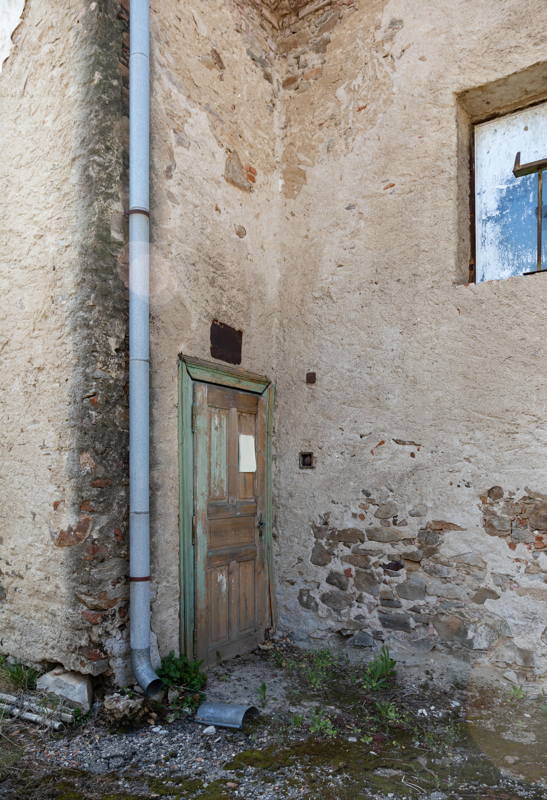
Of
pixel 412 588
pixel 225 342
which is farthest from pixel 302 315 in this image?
pixel 412 588

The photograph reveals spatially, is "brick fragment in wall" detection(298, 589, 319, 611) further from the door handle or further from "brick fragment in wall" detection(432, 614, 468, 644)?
"brick fragment in wall" detection(432, 614, 468, 644)

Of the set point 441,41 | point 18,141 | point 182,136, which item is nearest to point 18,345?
point 18,141

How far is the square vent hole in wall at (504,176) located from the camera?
374cm

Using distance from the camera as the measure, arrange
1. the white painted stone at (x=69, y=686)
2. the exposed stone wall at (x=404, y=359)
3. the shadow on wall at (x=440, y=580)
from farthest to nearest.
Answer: the exposed stone wall at (x=404, y=359)
the shadow on wall at (x=440, y=580)
the white painted stone at (x=69, y=686)

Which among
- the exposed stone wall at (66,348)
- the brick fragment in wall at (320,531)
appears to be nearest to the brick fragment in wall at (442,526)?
the brick fragment in wall at (320,531)

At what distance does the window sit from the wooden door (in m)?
1.92

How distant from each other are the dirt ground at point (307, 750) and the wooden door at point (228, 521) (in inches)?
17.6

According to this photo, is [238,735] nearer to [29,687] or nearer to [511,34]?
[29,687]

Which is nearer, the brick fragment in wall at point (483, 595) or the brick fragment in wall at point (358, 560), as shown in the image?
the brick fragment in wall at point (483, 595)


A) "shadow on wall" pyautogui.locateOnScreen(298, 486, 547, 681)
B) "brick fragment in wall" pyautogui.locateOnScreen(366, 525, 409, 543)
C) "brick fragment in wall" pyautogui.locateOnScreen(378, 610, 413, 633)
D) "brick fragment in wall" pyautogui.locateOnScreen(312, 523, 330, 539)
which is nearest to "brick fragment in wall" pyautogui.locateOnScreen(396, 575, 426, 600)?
"shadow on wall" pyautogui.locateOnScreen(298, 486, 547, 681)

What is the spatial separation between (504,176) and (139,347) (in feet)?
8.62

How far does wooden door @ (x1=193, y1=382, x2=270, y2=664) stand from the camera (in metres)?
3.84

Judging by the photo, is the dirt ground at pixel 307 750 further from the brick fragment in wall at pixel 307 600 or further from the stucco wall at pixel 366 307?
the brick fragment in wall at pixel 307 600

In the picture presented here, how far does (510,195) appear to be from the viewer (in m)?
3.85
